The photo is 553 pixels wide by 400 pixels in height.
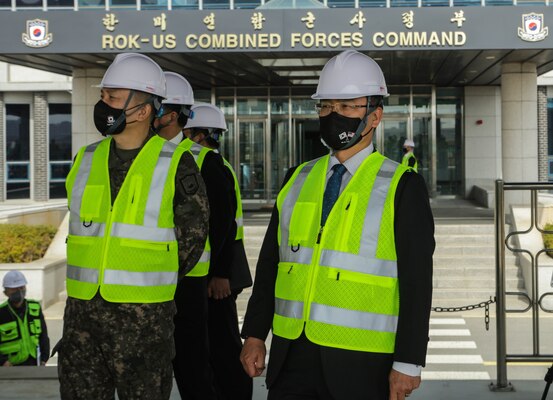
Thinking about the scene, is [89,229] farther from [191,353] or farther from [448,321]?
[448,321]

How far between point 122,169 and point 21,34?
49.7 feet

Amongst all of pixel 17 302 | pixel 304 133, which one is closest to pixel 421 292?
pixel 17 302

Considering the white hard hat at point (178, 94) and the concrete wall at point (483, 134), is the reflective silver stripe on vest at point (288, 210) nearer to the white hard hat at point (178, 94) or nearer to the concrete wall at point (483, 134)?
the white hard hat at point (178, 94)

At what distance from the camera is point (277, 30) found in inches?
695

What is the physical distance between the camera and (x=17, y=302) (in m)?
8.42

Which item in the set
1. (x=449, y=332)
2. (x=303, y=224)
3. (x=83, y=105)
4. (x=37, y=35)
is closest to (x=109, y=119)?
(x=303, y=224)

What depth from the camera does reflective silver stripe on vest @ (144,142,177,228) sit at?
139 inches

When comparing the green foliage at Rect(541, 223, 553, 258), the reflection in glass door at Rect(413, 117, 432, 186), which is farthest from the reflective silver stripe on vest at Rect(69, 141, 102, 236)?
the reflection in glass door at Rect(413, 117, 432, 186)

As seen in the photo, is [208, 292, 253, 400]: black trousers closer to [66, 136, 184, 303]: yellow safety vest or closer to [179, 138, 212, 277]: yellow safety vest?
[179, 138, 212, 277]: yellow safety vest

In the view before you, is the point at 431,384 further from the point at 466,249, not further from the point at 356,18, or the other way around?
the point at 356,18

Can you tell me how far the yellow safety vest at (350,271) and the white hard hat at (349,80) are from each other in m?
0.28

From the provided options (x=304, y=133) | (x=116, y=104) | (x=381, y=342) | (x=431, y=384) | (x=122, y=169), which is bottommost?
(x=431, y=384)

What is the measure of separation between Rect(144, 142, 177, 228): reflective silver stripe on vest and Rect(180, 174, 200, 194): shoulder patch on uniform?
0.26 ft

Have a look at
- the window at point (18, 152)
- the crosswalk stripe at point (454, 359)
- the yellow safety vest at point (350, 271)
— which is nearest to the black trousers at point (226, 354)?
the yellow safety vest at point (350, 271)
